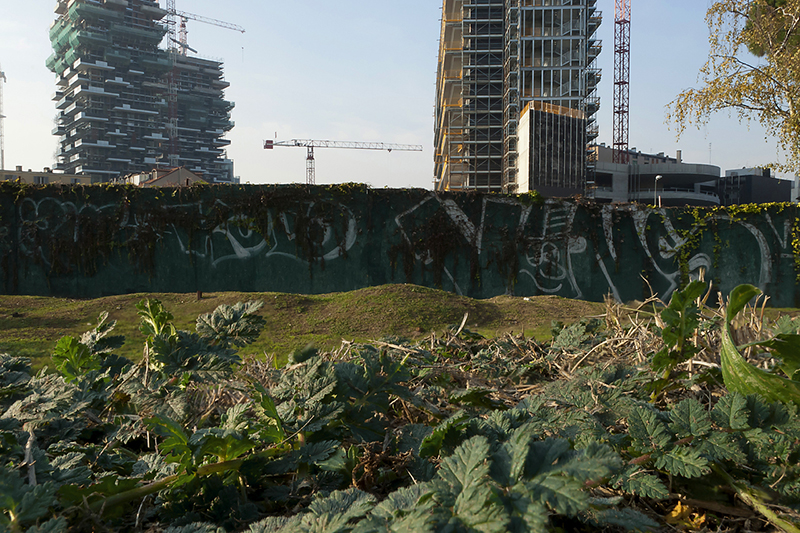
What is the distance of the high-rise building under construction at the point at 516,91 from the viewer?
3008 centimetres

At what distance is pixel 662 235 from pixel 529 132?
18.9 m

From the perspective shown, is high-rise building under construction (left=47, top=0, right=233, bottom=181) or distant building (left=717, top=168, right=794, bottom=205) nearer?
distant building (left=717, top=168, right=794, bottom=205)

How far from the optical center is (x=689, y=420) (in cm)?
81

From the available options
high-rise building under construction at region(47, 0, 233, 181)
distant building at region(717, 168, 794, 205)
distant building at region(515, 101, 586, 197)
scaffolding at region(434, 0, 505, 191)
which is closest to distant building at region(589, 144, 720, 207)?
distant building at region(717, 168, 794, 205)

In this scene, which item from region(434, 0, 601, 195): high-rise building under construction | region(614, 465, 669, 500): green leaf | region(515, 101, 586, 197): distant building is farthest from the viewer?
region(434, 0, 601, 195): high-rise building under construction

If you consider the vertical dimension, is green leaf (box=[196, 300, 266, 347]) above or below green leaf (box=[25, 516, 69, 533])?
above

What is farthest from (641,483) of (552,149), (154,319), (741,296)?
(552,149)

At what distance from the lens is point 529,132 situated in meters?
29.2

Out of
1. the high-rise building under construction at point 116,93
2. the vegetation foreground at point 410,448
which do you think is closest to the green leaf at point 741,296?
the vegetation foreground at point 410,448

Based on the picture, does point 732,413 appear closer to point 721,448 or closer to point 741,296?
point 721,448

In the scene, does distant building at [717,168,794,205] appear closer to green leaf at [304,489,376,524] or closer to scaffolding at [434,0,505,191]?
scaffolding at [434,0,505,191]

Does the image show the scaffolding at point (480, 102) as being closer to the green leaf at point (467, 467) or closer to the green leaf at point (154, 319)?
the green leaf at point (154, 319)

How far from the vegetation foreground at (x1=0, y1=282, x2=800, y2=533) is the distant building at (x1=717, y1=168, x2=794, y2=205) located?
5888cm

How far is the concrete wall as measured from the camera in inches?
439
